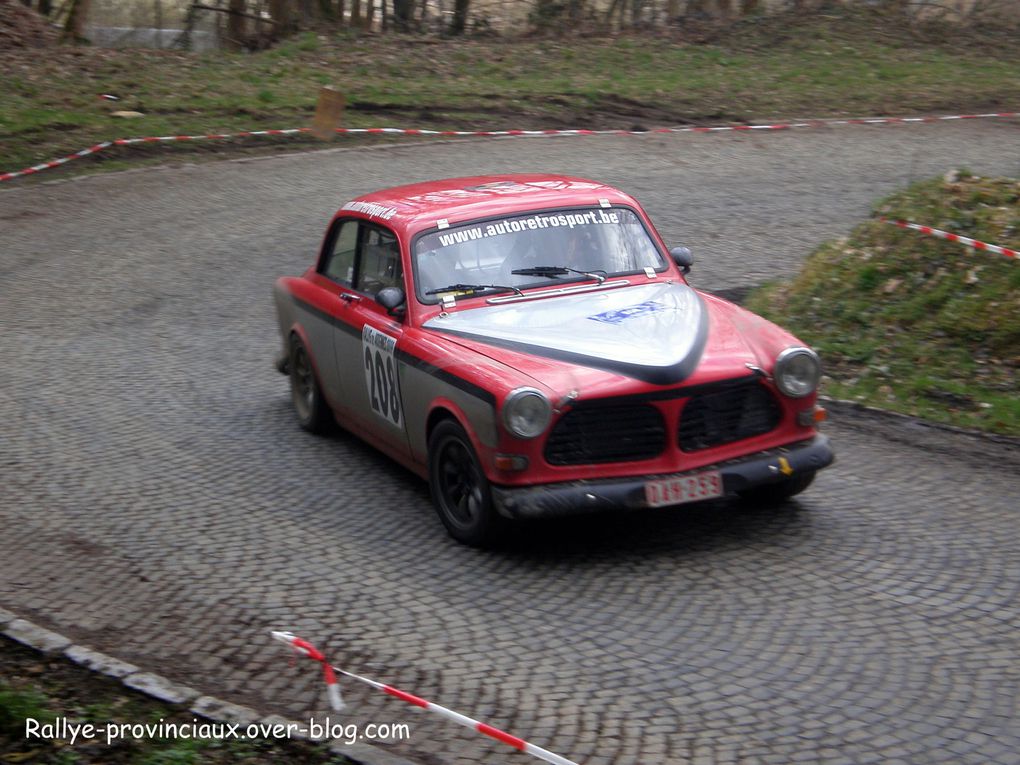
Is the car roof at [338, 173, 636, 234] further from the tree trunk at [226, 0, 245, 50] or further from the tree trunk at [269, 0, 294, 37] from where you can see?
the tree trunk at [226, 0, 245, 50]

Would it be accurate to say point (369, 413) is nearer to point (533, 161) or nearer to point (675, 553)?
A: point (675, 553)

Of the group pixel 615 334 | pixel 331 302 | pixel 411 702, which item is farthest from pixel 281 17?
pixel 411 702

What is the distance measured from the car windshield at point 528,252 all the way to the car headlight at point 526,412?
1.41 metres

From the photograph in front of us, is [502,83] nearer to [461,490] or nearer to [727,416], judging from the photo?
[461,490]

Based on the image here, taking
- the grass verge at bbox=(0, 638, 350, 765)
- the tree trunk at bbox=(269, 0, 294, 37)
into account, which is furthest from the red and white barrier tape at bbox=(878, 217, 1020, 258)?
the tree trunk at bbox=(269, 0, 294, 37)

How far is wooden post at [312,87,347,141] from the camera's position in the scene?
69.0ft

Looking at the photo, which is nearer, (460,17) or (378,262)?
(378,262)

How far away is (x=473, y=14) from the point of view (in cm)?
3180

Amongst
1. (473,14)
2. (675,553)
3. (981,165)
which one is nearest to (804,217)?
(981,165)

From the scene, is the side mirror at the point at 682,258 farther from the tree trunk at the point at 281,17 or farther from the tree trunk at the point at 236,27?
the tree trunk at the point at 236,27

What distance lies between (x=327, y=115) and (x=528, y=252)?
14282mm

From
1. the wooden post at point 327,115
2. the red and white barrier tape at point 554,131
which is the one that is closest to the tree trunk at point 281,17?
the red and white barrier tape at point 554,131

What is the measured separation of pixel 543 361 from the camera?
21.1 ft

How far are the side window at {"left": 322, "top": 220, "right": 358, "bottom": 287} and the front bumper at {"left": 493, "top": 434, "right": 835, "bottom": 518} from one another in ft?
8.42
